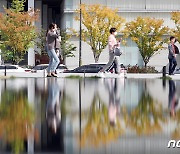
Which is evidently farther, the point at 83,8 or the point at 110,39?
the point at 83,8

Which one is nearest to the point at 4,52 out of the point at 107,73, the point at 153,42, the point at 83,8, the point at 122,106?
the point at 83,8

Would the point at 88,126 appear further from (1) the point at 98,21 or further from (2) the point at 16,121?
(1) the point at 98,21

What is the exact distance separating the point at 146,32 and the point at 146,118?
4355 cm

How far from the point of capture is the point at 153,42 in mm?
49406

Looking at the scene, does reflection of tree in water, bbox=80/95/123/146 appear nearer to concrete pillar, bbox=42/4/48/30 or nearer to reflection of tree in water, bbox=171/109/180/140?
reflection of tree in water, bbox=171/109/180/140

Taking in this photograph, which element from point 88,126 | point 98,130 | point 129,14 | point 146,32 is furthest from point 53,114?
point 129,14

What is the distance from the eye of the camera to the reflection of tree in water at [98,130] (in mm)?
3877

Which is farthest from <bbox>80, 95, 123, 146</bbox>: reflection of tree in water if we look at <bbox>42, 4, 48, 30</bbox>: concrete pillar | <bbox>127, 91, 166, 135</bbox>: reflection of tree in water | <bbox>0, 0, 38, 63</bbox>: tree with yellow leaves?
<bbox>42, 4, 48, 30</bbox>: concrete pillar

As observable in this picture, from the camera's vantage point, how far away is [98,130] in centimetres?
436

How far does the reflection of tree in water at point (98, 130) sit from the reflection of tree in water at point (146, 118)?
18cm

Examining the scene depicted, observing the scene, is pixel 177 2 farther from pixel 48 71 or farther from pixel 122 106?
pixel 122 106

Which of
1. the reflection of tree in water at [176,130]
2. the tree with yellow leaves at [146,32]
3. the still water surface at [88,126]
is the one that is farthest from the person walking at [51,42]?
the tree with yellow leaves at [146,32]

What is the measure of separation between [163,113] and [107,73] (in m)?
12.0

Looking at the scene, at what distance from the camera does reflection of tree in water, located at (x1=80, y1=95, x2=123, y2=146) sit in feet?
12.7
